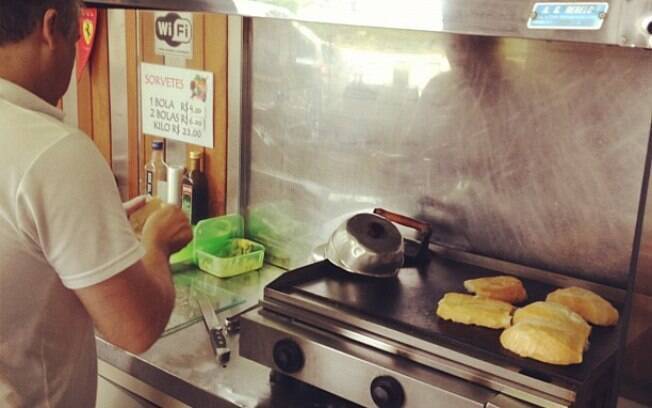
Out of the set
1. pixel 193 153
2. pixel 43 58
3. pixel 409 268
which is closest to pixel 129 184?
pixel 193 153

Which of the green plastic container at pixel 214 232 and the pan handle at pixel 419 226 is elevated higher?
the pan handle at pixel 419 226

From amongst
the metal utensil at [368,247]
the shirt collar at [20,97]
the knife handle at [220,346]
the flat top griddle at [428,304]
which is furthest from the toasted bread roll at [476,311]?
the shirt collar at [20,97]

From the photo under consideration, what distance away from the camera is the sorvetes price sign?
194 cm

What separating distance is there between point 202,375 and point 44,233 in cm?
50

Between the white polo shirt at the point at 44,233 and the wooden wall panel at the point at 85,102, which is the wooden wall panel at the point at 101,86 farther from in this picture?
the white polo shirt at the point at 44,233

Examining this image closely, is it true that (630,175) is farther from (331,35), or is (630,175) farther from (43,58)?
(43,58)

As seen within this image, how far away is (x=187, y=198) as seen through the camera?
1.97 metres

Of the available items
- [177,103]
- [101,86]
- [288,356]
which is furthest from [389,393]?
[101,86]

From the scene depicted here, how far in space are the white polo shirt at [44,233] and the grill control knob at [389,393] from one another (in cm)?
40

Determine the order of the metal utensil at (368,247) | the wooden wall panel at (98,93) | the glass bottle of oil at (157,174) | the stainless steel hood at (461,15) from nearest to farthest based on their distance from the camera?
the stainless steel hood at (461,15) < the metal utensil at (368,247) < the glass bottle of oil at (157,174) < the wooden wall panel at (98,93)

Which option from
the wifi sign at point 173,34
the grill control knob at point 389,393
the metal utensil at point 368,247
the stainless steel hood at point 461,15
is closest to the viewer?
the stainless steel hood at point 461,15

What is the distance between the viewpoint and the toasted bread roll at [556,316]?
1.09 metres

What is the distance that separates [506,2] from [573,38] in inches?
3.9

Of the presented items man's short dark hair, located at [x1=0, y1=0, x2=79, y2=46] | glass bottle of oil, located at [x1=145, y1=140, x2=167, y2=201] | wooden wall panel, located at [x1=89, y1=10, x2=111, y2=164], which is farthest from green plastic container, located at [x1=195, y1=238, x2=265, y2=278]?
man's short dark hair, located at [x1=0, y1=0, x2=79, y2=46]
